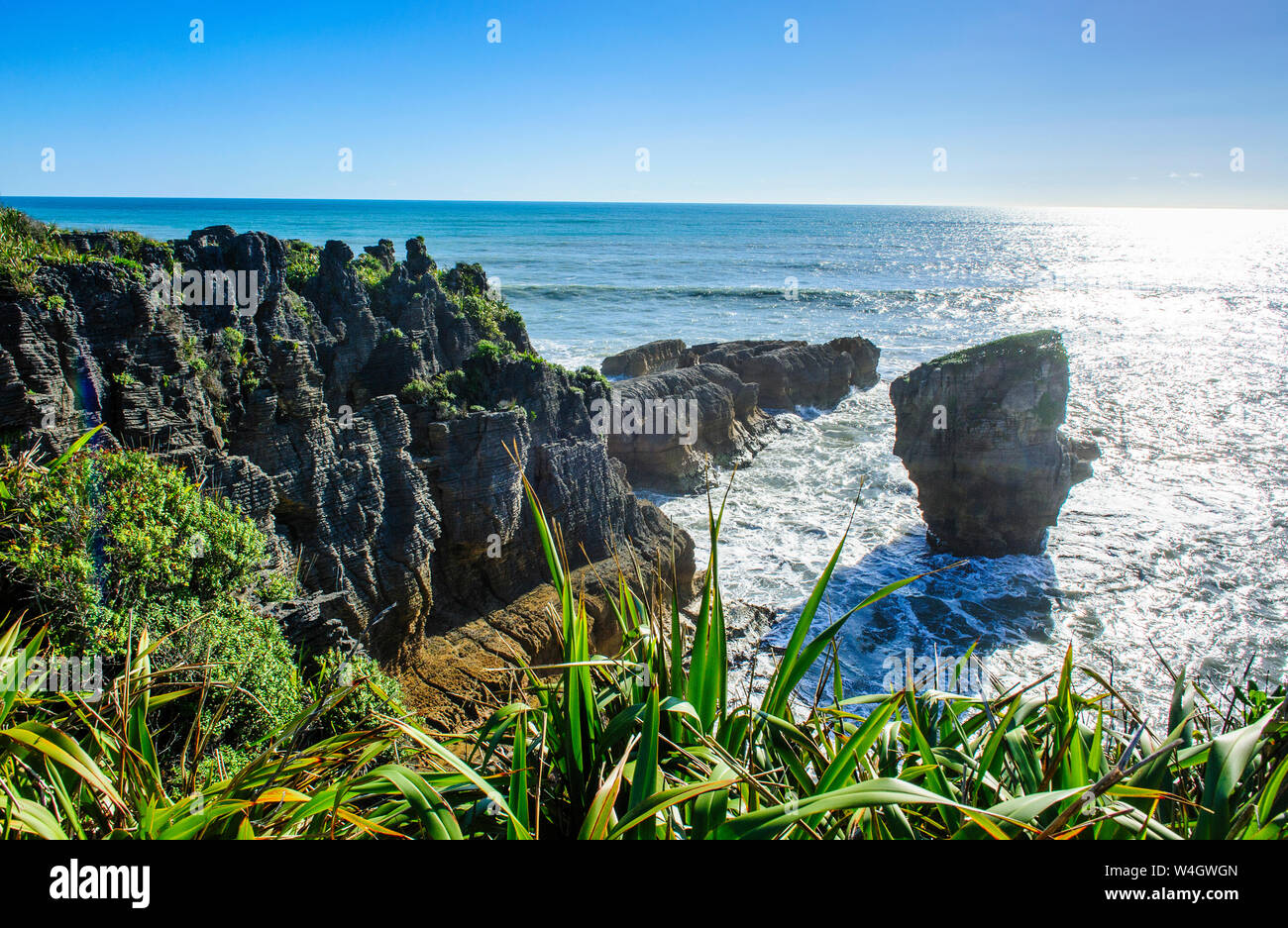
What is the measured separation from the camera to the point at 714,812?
1992 millimetres

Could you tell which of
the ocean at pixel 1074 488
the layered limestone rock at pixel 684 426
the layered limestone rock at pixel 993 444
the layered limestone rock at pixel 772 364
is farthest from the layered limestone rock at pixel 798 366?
the layered limestone rock at pixel 993 444

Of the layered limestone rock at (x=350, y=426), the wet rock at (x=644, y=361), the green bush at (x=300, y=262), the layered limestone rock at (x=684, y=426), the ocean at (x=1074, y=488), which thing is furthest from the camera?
the wet rock at (x=644, y=361)

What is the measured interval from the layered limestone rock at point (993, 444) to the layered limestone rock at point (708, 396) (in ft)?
16.4

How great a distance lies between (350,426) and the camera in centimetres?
930

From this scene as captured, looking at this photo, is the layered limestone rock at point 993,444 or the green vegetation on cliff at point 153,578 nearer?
the green vegetation on cliff at point 153,578

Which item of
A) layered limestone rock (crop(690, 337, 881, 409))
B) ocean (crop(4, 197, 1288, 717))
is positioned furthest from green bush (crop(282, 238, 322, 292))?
layered limestone rock (crop(690, 337, 881, 409))

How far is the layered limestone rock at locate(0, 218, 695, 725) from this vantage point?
767 cm

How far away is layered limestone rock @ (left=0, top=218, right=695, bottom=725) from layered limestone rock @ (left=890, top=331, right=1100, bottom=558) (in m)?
7.55

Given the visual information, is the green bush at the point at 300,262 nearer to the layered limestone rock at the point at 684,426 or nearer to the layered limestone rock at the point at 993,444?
the layered limestone rock at the point at 684,426

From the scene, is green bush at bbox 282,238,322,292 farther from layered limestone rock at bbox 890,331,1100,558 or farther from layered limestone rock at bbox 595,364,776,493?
layered limestone rock at bbox 890,331,1100,558

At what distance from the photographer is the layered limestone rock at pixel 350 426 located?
25.2ft

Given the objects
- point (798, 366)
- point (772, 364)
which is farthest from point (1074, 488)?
point (772, 364)

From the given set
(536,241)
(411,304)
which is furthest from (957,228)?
(411,304)
